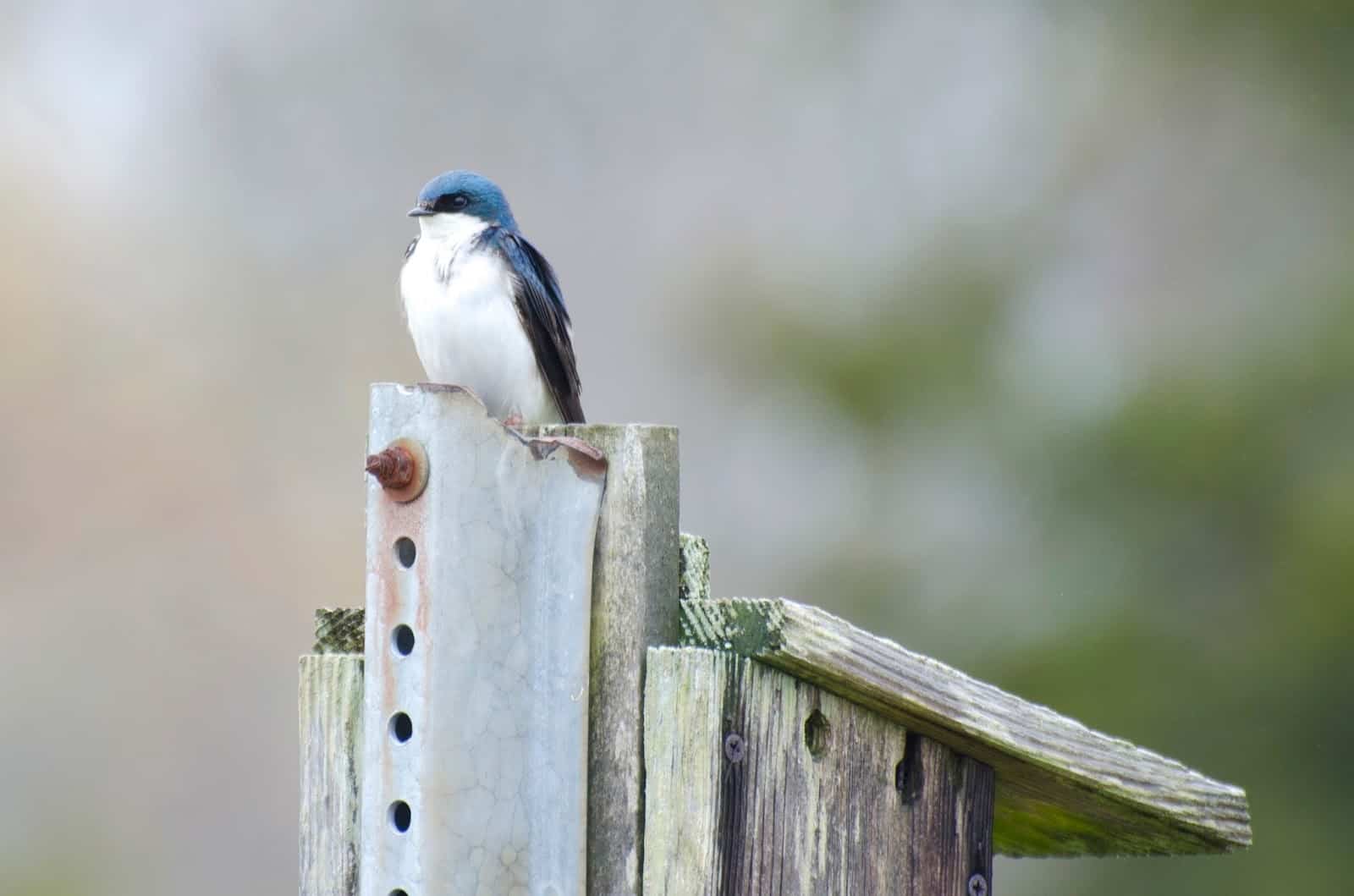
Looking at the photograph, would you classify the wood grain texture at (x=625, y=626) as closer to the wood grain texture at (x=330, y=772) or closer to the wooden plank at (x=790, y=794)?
the wooden plank at (x=790, y=794)

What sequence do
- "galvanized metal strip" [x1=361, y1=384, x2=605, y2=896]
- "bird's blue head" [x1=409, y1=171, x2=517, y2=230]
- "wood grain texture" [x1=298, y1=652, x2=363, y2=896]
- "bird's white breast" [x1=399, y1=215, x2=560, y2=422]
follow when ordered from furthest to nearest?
1. "bird's blue head" [x1=409, y1=171, x2=517, y2=230]
2. "bird's white breast" [x1=399, y1=215, x2=560, y2=422]
3. "wood grain texture" [x1=298, y1=652, x2=363, y2=896]
4. "galvanized metal strip" [x1=361, y1=384, x2=605, y2=896]

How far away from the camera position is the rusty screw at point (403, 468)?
89.2 inches

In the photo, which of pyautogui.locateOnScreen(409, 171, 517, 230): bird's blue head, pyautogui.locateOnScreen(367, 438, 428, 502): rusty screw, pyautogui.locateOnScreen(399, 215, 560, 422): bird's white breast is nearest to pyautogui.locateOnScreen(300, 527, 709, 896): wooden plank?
pyautogui.locateOnScreen(367, 438, 428, 502): rusty screw

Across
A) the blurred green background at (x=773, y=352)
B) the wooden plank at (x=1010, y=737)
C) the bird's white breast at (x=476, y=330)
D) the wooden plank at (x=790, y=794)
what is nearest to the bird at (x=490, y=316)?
the bird's white breast at (x=476, y=330)

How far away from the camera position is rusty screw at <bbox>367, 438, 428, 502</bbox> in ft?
7.43

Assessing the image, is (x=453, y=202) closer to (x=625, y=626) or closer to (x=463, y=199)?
(x=463, y=199)

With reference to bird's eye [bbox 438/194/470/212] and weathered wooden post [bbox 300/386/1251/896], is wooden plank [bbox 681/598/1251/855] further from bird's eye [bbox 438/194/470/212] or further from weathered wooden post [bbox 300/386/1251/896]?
bird's eye [bbox 438/194/470/212]

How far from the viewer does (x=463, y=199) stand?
4301 millimetres

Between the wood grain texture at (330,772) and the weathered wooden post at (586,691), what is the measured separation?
10 cm

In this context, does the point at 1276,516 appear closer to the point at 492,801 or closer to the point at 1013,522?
the point at 1013,522

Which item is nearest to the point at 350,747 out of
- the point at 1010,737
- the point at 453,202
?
the point at 1010,737

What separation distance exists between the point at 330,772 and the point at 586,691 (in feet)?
1.34

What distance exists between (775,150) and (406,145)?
165cm

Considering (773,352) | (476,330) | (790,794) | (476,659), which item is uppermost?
(773,352)
